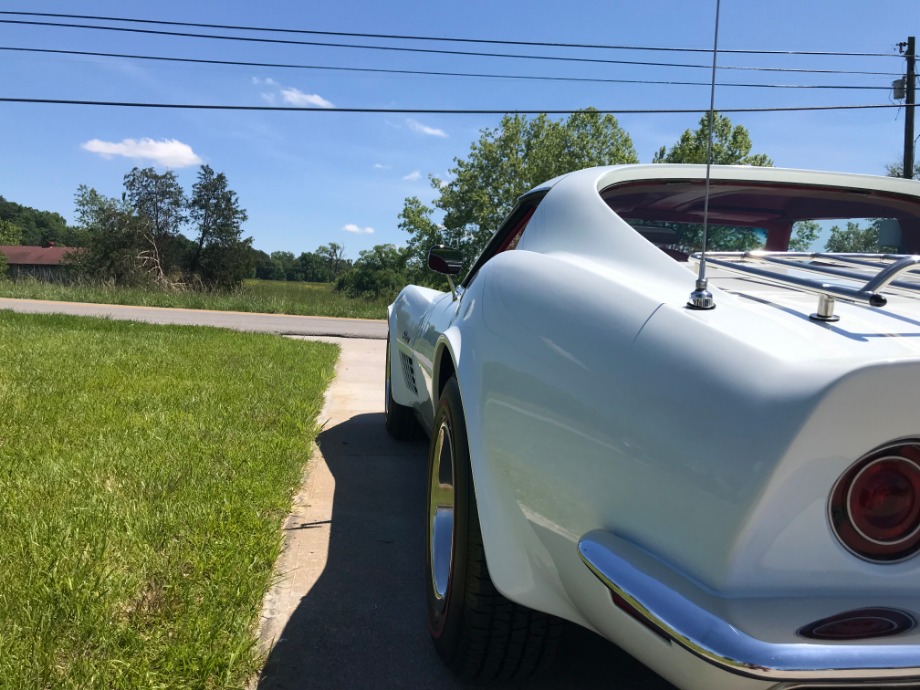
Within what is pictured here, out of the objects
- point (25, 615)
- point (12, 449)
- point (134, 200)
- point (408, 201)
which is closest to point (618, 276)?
point (25, 615)

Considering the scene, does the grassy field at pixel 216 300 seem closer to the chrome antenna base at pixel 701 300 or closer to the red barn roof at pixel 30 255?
the chrome antenna base at pixel 701 300

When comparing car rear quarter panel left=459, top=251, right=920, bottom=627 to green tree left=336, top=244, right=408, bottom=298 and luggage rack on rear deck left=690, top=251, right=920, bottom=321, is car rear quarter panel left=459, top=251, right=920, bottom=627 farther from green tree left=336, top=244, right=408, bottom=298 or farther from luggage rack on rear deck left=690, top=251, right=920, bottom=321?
green tree left=336, top=244, right=408, bottom=298

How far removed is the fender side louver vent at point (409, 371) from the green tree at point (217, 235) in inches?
1651

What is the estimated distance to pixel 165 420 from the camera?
4438mm

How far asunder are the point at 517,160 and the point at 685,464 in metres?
39.4

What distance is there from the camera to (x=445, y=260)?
3580 millimetres

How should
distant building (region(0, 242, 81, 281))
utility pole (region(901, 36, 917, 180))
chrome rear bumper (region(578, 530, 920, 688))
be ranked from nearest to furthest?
chrome rear bumper (region(578, 530, 920, 688)), utility pole (region(901, 36, 917, 180)), distant building (region(0, 242, 81, 281))

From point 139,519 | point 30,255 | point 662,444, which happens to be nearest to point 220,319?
point 139,519

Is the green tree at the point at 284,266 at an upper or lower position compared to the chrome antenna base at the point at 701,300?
upper

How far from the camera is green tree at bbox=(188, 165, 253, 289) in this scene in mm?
44266

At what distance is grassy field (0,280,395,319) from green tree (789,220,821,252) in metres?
17.7

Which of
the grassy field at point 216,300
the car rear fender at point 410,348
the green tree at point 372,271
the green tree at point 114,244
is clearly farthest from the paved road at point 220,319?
the green tree at point 372,271

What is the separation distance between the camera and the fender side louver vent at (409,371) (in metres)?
3.73

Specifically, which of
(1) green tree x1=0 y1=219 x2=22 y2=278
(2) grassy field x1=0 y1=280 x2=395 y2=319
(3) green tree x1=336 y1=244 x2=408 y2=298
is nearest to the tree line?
(2) grassy field x1=0 y1=280 x2=395 y2=319
